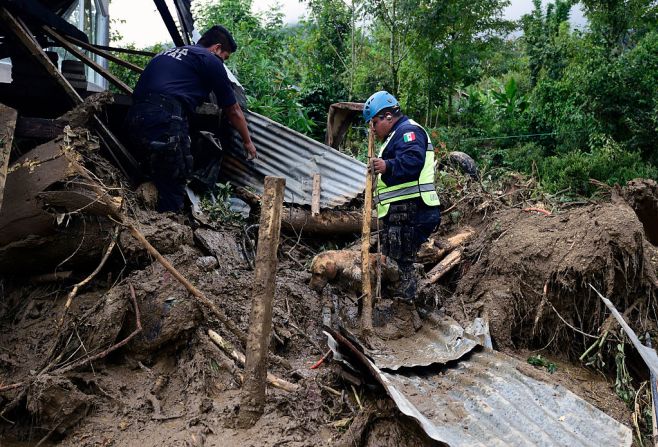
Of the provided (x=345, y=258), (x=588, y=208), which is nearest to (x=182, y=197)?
(x=345, y=258)

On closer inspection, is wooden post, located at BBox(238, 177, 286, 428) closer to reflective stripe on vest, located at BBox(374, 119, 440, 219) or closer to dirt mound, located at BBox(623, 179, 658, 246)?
reflective stripe on vest, located at BBox(374, 119, 440, 219)

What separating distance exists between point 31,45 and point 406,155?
3.52m

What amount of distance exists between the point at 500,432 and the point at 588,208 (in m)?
3.04

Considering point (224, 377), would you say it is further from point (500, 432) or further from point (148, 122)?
point (148, 122)

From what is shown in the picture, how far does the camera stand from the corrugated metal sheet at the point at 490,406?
2.92 meters

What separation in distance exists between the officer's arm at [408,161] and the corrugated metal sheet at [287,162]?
1.65 m

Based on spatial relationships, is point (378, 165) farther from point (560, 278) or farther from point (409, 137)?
point (560, 278)

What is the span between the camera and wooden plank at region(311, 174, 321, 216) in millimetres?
5988

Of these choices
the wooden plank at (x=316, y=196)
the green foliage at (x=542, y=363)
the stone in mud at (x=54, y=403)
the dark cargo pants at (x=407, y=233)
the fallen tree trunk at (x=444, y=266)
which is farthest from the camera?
the wooden plank at (x=316, y=196)

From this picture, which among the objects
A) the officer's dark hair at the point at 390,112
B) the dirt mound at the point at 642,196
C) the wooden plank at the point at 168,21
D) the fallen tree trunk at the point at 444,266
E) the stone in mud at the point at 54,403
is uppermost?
the wooden plank at the point at 168,21

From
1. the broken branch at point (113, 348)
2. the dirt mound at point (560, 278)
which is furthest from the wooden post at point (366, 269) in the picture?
the broken branch at point (113, 348)

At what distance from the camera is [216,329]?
3.89 metres

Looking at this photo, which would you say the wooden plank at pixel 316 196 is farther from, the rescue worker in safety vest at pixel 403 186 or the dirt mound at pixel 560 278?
the dirt mound at pixel 560 278

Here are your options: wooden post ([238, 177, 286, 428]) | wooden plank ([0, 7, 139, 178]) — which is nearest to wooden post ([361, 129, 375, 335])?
wooden post ([238, 177, 286, 428])
